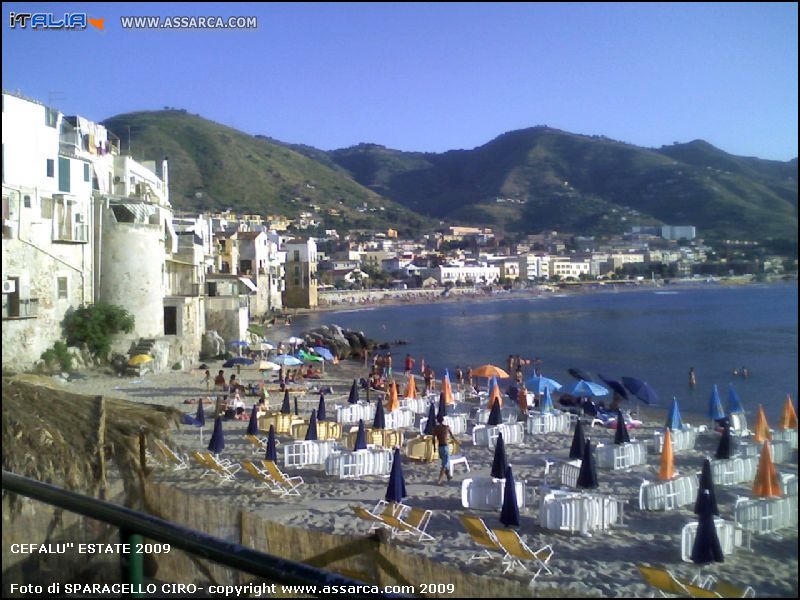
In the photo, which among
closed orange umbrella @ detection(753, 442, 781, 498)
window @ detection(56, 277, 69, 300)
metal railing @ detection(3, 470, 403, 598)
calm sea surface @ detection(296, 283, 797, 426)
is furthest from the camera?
Answer: calm sea surface @ detection(296, 283, 797, 426)

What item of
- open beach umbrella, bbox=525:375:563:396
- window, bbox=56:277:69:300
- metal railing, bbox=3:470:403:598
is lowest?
open beach umbrella, bbox=525:375:563:396

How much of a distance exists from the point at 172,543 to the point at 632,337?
50764mm

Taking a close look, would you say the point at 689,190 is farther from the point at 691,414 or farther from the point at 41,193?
the point at 41,193

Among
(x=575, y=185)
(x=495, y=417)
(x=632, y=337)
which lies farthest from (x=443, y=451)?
(x=575, y=185)

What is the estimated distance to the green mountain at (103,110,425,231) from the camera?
10794cm

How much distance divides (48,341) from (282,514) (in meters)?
14.5

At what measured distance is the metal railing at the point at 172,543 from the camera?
5.24 ft

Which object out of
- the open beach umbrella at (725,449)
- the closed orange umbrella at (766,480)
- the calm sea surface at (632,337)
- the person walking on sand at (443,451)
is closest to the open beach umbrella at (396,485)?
the person walking on sand at (443,451)

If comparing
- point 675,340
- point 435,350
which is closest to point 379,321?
point 435,350

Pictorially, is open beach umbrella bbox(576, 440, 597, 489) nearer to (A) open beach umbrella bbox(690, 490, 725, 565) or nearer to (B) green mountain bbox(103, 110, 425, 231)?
(A) open beach umbrella bbox(690, 490, 725, 565)

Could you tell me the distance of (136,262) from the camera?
23.8m

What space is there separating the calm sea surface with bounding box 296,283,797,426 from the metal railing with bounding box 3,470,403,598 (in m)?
11.0

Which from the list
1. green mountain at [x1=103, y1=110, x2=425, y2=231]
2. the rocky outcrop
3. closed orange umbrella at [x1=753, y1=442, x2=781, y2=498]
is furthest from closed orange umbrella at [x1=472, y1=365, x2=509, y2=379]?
green mountain at [x1=103, y1=110, x2=425, y2=231]

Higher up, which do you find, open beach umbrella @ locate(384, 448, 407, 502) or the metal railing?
the metal railing
